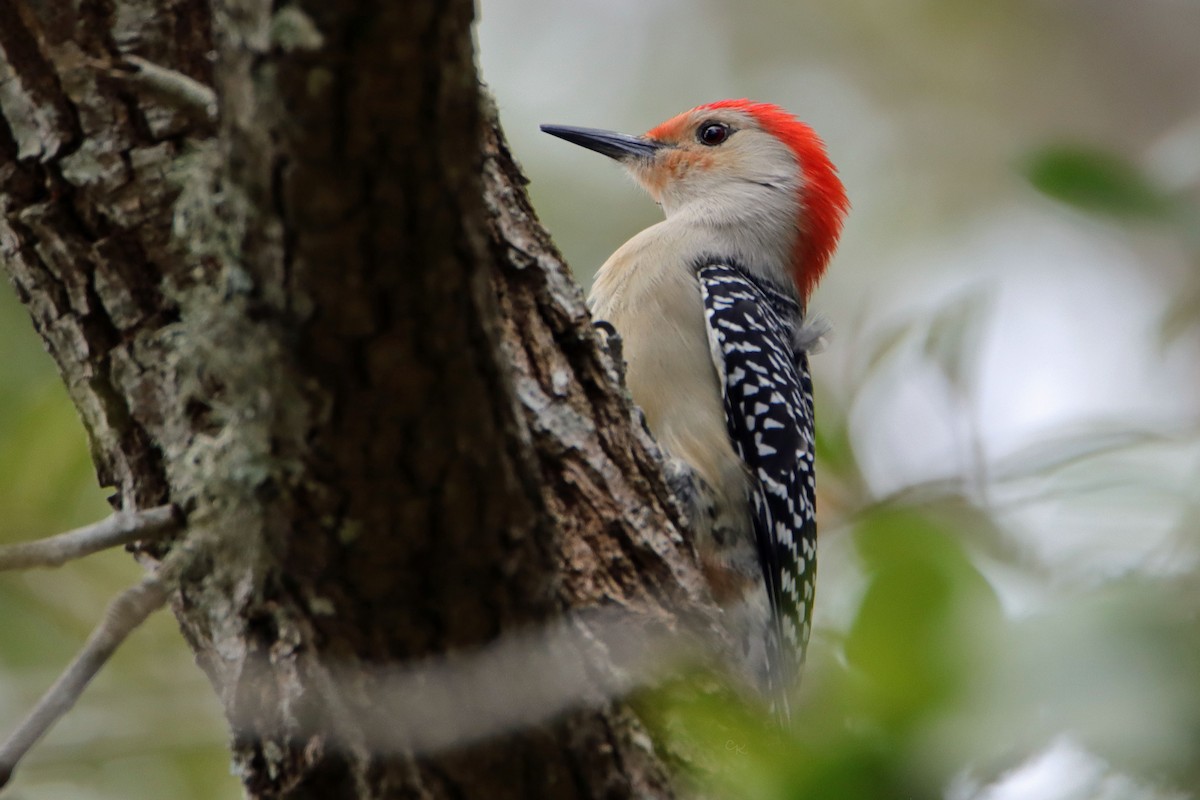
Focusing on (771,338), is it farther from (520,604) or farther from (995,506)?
(520,604)

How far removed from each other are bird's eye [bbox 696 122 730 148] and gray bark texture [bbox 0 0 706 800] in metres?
3.48

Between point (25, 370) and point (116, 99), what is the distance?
3.13 meters

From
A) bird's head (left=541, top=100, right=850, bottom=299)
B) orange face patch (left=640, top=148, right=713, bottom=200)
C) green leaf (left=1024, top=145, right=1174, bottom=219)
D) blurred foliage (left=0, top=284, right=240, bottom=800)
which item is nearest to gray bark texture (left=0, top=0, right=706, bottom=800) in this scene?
green leaf (left=1024, top=145, right=1174, bottom=219)

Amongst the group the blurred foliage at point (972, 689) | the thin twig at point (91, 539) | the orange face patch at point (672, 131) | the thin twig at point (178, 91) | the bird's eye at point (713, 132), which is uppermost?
the orange face patch at point (672, 131)

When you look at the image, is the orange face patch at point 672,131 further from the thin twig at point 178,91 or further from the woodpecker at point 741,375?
the thin twig at point 178,91

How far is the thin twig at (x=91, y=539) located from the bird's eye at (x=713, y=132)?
14.4ft

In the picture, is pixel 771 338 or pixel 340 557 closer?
pixel 340 557

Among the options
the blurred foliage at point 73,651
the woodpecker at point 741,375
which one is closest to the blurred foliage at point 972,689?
the woodpecker at point 741,375

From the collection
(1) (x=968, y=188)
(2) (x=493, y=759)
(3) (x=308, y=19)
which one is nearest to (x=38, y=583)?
(2) (x=493, y=759)

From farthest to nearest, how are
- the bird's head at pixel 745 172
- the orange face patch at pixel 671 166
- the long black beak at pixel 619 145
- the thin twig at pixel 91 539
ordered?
the long black beak at pixel 619 145 → the orange face patch at pixel 671 166 → the bird's head at pixel 745 172 → the thin twig at pixel 91 539

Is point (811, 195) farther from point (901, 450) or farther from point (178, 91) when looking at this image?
point (178, 91)

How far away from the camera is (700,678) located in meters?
2.64

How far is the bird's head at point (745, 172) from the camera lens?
18.7ft

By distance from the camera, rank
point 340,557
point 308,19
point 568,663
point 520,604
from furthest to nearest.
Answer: point 568,663 → point 520,604 → point 340,557 → point 308,19
